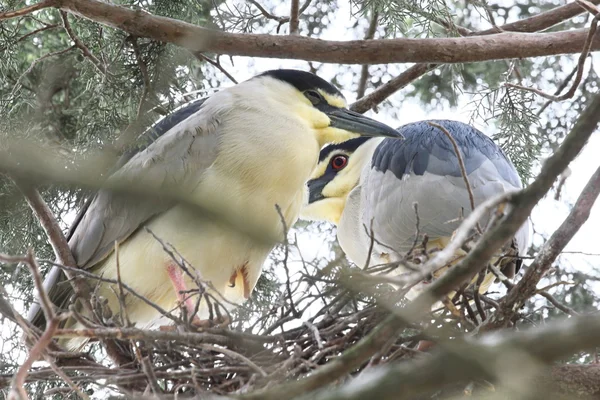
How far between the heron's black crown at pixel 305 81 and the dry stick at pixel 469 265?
188 cm

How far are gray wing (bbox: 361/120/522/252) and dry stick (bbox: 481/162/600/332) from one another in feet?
2.23

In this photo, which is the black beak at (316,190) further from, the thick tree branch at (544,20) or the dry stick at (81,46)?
the dry stick at (81,46)

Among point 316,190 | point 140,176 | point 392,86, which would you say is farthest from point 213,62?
point 316,190

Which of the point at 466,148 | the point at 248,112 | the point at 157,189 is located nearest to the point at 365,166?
the point at 466,148

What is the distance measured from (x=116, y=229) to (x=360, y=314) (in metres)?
1.05

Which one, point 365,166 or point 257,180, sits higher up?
point 365,166

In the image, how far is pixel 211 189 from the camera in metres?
2.84

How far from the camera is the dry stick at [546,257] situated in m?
1.94

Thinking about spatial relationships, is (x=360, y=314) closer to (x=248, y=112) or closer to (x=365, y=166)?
(x=248, y=112)

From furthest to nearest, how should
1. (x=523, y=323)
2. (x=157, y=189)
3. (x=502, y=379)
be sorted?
(x=523, y=323), (x=157, y=189), (x=502, y=379)

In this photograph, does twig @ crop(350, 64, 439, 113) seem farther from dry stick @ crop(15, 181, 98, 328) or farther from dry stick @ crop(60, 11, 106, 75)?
dry stick @ crop(15, 181, 98, 328)

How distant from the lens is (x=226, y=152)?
115 inches

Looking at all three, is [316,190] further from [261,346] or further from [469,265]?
[469,265]

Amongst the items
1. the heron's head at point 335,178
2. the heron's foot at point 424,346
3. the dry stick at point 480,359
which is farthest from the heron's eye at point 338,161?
the dry stick at point 480,359
